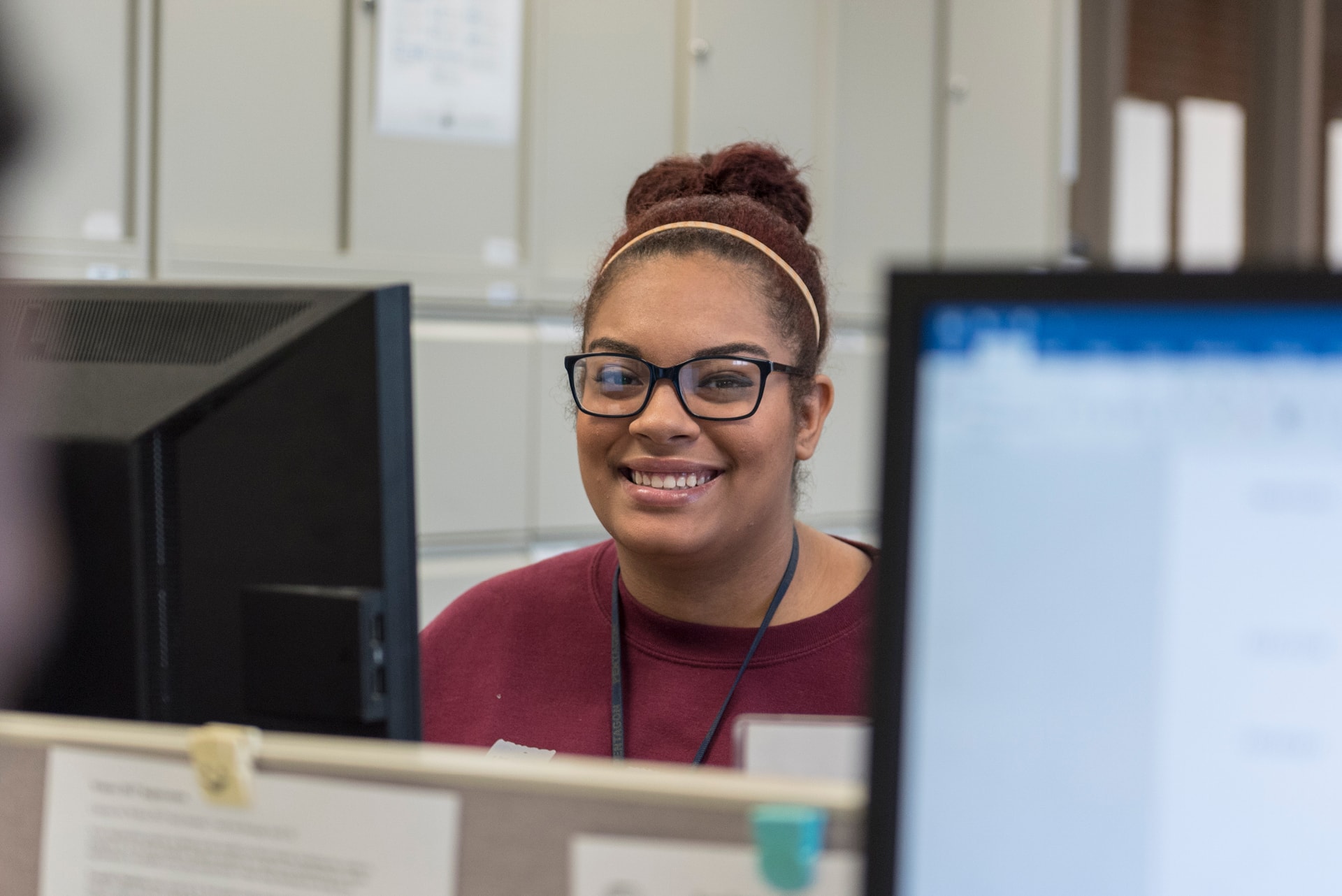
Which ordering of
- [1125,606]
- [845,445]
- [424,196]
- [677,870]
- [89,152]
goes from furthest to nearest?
[845,445], [424,196], [89,152], [677,870], [1125,606]

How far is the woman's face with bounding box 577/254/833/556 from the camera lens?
1.28m

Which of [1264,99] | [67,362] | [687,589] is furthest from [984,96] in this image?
[67,362]

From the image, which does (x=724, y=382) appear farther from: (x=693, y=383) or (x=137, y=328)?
(x=137, y=328)

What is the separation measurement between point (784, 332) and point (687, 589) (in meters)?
0.31

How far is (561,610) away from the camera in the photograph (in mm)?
1314

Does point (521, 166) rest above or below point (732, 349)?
above

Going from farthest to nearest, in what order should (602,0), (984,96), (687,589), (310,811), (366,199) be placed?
(984,96) → (602,0) → (366,199) → (687,589) → (310,811)

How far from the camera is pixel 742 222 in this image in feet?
4.48

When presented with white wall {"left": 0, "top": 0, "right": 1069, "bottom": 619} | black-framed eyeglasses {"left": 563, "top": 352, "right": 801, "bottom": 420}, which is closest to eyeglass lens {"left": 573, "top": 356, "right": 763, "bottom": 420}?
black-framed eyeglasses {"left": 563, "top": 352, "right": 801, "bottom": 420}

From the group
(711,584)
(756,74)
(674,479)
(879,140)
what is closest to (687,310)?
(674,479)

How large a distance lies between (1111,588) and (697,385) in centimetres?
85

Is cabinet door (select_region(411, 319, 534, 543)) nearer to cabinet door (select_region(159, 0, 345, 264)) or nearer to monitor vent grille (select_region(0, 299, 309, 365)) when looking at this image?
cabinet door (select_region(159, 0, 345, 264))

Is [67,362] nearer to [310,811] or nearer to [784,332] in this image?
[310,811]

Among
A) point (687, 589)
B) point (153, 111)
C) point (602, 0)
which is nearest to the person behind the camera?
point (687, 589)
